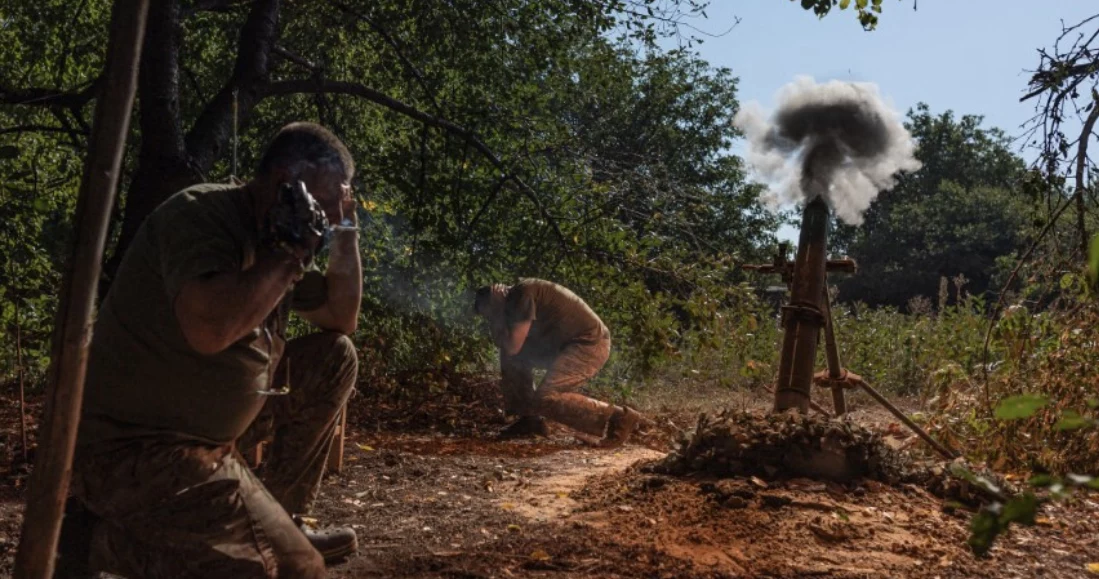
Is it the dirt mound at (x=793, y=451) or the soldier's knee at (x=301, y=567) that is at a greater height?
the dirt mound at (x=793, y=451)

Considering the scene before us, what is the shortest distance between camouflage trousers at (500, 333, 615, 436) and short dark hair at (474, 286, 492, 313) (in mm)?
865

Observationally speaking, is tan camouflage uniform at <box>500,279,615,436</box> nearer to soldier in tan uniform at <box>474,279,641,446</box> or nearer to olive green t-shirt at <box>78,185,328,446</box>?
soldier in tan uniform at <box>474,279,641,446</box>

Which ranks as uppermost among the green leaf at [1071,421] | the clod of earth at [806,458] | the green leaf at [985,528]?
the green leaf at [1071,421]

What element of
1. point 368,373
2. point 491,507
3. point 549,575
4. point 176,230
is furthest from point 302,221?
point 368,373

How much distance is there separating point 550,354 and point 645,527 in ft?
17.8

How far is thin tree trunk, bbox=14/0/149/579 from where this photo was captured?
89.0 inches

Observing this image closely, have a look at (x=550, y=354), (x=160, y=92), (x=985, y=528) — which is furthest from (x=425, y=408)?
(x=985, y=528)

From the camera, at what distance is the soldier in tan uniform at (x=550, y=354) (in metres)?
10.3

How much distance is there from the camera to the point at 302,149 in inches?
135

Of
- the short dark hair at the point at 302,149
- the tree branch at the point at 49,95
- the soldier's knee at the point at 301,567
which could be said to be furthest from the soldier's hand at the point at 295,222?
the tree branch at the point at 49,95

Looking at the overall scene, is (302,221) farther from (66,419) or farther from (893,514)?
(893,514)

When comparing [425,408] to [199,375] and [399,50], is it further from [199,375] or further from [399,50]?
[199,375]

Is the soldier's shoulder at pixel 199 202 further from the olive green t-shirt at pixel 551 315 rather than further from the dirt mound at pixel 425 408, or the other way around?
the dirt mound at pixel 425 408

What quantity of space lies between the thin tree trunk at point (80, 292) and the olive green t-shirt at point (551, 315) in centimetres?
787
